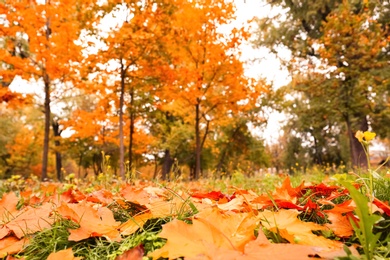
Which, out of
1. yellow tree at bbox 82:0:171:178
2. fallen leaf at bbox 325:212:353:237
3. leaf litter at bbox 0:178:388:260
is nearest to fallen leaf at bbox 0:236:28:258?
leaf litter at bbox 0:178:388:260

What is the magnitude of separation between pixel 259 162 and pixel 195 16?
43.6 feet

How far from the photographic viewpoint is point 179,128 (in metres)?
16.2

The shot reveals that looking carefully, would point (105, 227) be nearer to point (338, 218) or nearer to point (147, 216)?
point (147, 216)

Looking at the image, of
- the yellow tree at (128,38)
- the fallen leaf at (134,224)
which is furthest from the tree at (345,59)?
the fallen leaf at (134,224)

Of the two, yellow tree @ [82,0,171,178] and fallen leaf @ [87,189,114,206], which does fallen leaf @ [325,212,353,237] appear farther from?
yellow tree @ [82,0,171,178]

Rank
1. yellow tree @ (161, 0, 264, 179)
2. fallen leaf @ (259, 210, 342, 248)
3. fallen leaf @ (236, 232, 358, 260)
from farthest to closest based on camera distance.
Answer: yellow tree @ (161, 0, 264, 179)
fallen leaf @ (259, 210, 342, 248)
fallen leaf @ (236, 232, 358, 260)

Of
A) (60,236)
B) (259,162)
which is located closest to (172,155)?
(259,162)

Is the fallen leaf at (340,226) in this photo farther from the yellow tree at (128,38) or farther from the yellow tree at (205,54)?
the yellow tree at (205,54)

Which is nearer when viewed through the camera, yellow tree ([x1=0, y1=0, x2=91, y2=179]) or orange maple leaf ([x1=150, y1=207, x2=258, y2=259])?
orange maple leaf ([x1=150, y1=207, x2=258, y2=259])

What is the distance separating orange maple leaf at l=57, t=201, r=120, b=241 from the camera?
96cm

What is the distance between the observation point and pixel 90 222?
1039mm

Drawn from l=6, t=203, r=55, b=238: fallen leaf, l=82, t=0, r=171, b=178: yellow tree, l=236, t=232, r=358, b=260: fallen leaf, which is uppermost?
l=82, t=0, r=171, b=178: yellow tree

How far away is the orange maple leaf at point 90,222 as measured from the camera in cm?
96

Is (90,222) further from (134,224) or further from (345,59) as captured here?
(345,59)
